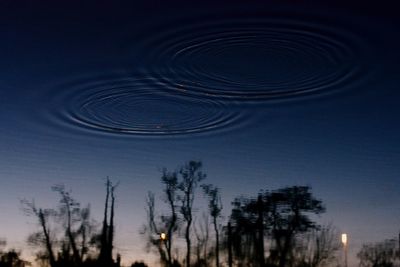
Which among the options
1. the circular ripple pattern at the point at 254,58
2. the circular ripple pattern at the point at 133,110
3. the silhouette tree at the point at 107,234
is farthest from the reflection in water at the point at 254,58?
the silhouette tree at the point at 107,234

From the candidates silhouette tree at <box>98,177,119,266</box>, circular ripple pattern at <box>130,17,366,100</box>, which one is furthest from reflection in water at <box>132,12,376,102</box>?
silhouette tree at <box>98,177,119,266</box>

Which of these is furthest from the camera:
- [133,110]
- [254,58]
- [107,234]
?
[107,234]

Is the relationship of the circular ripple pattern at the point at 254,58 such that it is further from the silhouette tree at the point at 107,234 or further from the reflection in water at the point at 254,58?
the silhouette tree at the point at 107,234

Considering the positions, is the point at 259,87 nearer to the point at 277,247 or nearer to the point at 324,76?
the point at 324,76

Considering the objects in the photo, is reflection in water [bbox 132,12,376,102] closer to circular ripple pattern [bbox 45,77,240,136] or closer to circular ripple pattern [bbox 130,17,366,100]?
circular ripple pattern [bbox 130,17,366,100]

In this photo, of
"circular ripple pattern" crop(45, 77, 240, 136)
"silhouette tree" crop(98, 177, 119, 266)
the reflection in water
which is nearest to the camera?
the reflection in water

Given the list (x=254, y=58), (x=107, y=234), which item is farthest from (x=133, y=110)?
(x=107, y=234)

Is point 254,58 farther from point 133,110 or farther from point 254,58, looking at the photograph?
point 133,110
